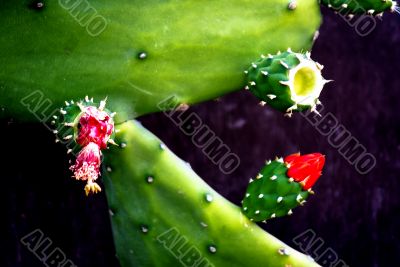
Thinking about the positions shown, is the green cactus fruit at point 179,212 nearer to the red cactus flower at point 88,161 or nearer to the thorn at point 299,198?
the thorn at point 299,198

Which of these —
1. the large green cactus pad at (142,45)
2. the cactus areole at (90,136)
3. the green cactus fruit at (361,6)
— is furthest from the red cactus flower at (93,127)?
the green cactus fruit at (361,6)

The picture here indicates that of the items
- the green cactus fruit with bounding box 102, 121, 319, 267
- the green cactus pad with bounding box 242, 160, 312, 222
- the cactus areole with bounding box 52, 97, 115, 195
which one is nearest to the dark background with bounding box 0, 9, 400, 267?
the green cactus fruit with bounding box 102, 121, 319, 267

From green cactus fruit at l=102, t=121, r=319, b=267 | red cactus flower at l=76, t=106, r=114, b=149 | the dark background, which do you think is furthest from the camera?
the dark background

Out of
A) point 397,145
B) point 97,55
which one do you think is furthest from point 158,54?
point 397,145

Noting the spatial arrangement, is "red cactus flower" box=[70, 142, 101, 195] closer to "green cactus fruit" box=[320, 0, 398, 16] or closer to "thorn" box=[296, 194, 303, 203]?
"thorn" box=[296, 194, 303, 203]

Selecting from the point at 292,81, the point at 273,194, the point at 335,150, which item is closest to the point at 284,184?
the point at 273,194

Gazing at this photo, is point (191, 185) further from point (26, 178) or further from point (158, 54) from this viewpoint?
point (26, 178)
